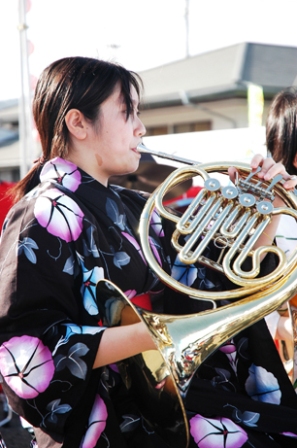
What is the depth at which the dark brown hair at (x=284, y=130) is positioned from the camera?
207cm

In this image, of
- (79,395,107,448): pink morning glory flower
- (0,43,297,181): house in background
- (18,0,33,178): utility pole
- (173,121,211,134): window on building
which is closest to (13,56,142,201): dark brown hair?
(79,395,107,448): pink morning glory flower

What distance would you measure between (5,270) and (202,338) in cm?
45

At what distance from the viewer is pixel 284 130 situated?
2.09m

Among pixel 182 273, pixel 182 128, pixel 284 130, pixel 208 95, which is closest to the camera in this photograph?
pixel 182 273

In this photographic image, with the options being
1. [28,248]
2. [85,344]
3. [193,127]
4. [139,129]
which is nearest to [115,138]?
[139,129]

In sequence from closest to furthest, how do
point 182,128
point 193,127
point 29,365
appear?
1. point 29,365
2. point 193,127
3. point 182,128

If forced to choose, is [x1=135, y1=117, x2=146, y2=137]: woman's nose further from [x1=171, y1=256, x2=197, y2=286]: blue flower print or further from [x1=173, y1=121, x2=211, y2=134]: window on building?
[x1=173, y1=121, x2=211, y2=134]: window on building

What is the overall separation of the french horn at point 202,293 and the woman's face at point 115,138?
0.15 m

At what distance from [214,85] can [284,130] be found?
6.98 meters

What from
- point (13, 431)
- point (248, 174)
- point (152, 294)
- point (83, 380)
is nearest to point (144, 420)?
point (83, 380)

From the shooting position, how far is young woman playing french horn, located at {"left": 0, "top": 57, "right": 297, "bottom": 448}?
4.07ft

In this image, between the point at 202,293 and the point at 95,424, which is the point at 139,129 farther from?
the point at 95,424

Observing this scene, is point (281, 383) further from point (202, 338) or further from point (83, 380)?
point (83, 380)

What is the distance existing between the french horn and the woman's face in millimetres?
148
